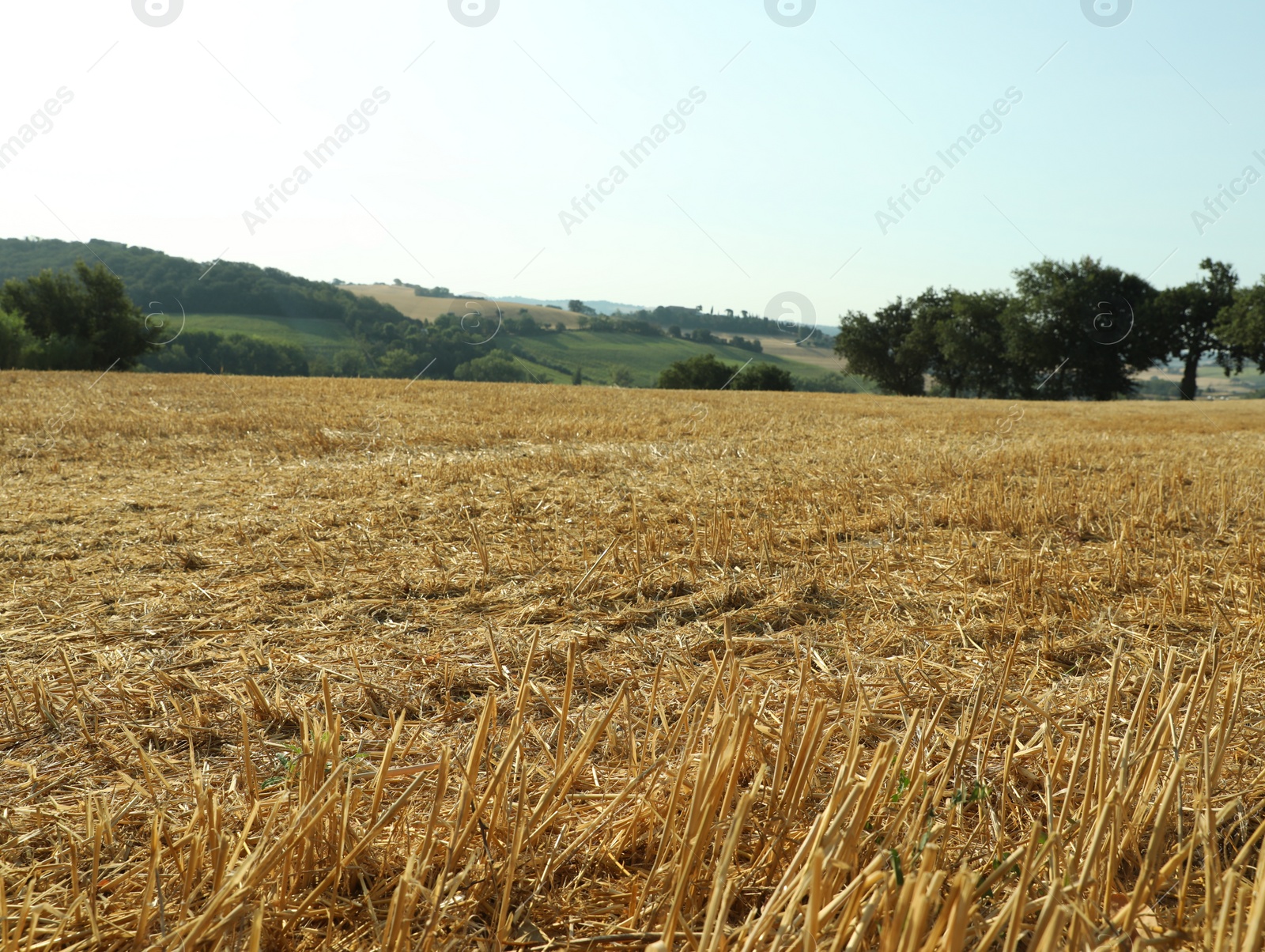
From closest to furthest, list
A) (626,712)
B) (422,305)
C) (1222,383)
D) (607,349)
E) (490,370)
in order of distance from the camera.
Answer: (626,712), (490,370), (1222,383), (422,305), (607,349)

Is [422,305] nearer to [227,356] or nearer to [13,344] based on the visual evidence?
[227,356]

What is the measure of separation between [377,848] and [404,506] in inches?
186

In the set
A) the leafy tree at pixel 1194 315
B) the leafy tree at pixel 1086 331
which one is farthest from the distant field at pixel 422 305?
the leafy tree at pixel 1194 315

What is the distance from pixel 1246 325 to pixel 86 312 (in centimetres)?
7159

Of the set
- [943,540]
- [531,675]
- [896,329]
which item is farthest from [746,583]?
[896,329]

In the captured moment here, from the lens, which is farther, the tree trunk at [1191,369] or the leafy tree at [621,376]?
the leafy tree at [621,376]

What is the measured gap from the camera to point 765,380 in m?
62.6

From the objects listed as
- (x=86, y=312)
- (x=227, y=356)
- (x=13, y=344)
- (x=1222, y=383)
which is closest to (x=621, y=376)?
(x=227, y=356)

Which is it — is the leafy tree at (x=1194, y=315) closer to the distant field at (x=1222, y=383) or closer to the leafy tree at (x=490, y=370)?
the distant field at (x=1222, y=383)

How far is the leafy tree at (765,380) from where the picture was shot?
204 ft

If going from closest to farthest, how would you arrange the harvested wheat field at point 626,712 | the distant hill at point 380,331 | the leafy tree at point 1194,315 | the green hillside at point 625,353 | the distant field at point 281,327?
the harvested wheat field at point 626,712 < the distant hill at point 380,331 < the leafy tree at point 1194,315 < the distant field at point 281,327 < the green hillside at point 625,353

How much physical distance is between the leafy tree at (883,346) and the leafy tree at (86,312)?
51.2 metres

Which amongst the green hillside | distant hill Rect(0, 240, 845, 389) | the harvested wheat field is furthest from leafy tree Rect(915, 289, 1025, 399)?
the harvested wheat field

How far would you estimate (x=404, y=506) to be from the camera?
21.0 ft
